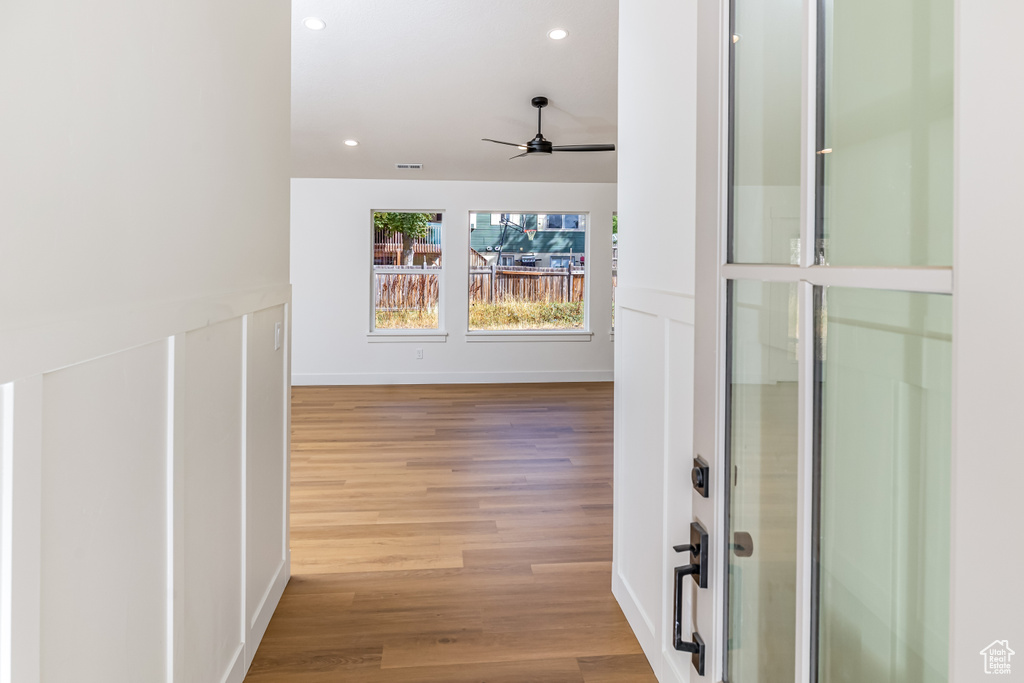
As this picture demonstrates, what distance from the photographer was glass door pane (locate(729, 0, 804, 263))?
74cm

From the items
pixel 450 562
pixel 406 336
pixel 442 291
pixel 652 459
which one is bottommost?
pixel 450 562

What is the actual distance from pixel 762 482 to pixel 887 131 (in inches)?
18.2

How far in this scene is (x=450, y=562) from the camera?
2.50 metres

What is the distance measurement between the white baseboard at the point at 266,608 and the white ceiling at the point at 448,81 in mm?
2739

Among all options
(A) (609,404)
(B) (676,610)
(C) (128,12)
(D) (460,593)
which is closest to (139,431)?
(C) (128,12)

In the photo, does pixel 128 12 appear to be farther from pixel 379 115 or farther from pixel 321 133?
pixel 321 133

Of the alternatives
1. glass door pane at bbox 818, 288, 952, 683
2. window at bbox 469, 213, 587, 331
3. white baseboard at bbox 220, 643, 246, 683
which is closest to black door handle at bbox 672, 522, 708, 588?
glass door pane at bbox 818, 288, 952, 683

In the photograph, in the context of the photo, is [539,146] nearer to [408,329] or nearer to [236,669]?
[408,329]

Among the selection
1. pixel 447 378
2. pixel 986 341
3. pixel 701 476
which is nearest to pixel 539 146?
pixel 447 378

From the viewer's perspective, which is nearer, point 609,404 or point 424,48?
point 424,48

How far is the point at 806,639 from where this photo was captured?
0.71 meters

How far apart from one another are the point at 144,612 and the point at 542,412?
4593mm

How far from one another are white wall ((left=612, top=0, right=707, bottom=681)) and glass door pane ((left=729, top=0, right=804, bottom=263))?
0.62 m

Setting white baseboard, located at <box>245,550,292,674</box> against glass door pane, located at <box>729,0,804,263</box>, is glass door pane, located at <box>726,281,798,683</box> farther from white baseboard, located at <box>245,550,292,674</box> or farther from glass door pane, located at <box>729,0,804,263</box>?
white baseboard, located at <box>245,550,292,674</box>
